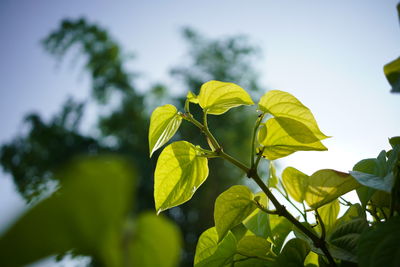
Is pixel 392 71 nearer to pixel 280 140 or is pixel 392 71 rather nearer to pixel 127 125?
pixel 280 140

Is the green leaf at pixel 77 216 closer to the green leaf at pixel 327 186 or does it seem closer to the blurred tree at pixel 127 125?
the green leaf at pixel 327 186

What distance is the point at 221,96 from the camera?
0.72 feet

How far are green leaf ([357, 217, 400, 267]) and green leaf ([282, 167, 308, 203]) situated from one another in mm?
76

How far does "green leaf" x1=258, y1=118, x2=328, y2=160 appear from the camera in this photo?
192 millimetres

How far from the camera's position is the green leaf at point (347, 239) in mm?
167

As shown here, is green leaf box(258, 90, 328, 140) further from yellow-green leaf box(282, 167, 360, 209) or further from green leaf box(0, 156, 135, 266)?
green leaf box(0, 156, 135, 266)

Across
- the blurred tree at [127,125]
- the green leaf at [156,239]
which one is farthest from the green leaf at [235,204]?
the blurred tree at [127,125]

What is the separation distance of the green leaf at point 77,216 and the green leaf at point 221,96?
0.16 metres

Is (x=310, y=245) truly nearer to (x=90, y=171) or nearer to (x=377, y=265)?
(x=377, y=265)

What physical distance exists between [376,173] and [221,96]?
0.35 ft

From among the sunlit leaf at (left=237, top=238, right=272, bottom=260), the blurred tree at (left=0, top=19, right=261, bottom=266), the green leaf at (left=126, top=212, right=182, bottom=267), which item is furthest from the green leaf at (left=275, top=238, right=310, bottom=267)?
the blurred tree at (left=0, top=19, right=261, bottom=266)

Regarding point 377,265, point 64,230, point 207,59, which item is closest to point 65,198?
point 64,230

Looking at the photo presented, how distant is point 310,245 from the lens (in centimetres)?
18

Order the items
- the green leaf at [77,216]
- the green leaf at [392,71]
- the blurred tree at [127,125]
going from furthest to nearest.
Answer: the blurred tree at [127,125] → the green leaf at [392,71] → the green leaf at [77,216]
